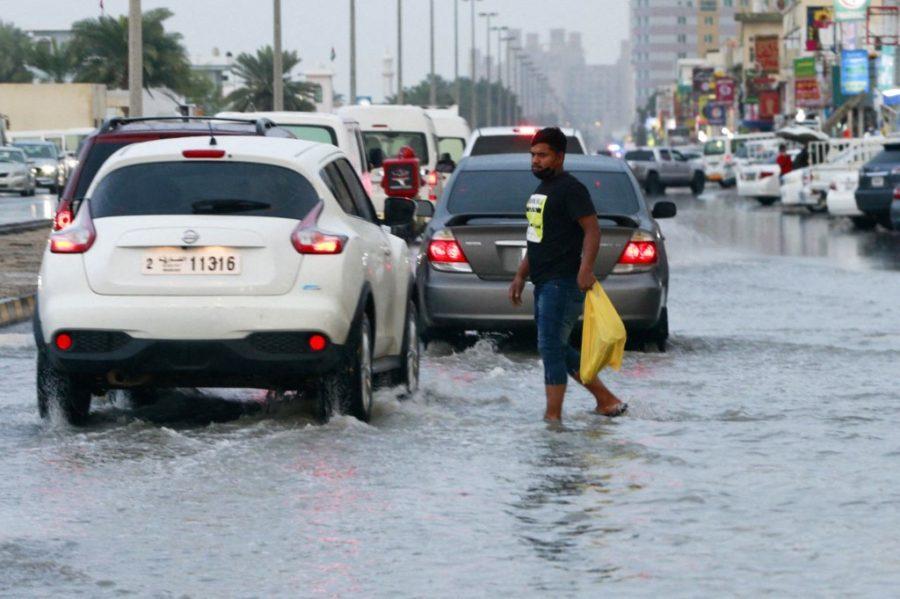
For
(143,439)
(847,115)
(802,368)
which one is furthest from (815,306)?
(847,115)

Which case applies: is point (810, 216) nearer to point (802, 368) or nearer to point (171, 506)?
point (802, 368)

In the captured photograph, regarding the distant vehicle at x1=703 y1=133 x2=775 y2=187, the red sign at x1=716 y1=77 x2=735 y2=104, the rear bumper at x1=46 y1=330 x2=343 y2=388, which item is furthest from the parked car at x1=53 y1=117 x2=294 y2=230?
the red sign at x1=716 y1=77 x2=735 y2=104

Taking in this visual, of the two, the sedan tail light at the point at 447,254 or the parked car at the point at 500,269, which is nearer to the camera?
the parked car at the point at 500,269

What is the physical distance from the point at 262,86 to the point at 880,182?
7559 centimetres

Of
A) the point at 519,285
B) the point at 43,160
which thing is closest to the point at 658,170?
the point at 43,160

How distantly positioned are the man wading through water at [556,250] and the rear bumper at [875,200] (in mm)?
26039

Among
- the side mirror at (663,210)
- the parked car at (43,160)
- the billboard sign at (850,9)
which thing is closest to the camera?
the side mirror at (663,210)

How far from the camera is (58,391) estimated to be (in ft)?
34.6

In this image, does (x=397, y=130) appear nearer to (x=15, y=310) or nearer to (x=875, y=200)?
(x=875, y=200)

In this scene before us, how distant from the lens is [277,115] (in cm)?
2412

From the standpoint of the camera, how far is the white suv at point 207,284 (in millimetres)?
10164

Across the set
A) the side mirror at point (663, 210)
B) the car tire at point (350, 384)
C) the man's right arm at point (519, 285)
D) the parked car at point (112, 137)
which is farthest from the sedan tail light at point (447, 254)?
the car tire at point (350, 384)

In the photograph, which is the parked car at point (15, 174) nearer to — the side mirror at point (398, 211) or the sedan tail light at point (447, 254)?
the sedan tail light at point (447, 254)

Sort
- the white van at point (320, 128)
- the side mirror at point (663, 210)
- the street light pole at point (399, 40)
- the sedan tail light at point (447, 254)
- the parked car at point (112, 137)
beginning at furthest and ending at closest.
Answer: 1. the street light pole at point (399, 40)
2. the white van at point (320, 128)
3. the side mirror at point (663, 210)
4. the parked car at point (112, 137)
5. the sedan tail light at point (447, 254)
